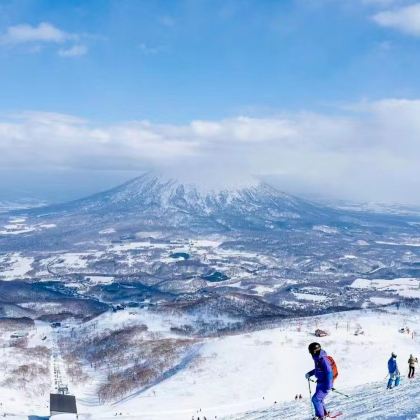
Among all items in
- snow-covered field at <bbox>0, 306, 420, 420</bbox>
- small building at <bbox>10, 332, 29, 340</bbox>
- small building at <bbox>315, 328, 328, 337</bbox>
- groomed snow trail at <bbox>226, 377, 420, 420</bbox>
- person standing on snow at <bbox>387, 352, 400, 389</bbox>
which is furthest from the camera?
small building at <bbox>10, 332, 29, 340</bbox>

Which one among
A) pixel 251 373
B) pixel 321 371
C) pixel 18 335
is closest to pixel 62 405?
pixel 251 373

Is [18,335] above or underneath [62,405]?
underneath

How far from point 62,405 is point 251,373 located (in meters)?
22.7

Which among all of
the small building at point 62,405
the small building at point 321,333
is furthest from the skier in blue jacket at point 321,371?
the small building at point 321,333

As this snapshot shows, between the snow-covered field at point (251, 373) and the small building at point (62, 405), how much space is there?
164 cm

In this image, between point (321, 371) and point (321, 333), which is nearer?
point (321, 371)

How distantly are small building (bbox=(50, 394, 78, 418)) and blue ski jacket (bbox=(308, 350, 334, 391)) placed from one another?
138ft

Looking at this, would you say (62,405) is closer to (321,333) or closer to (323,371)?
(321,333)

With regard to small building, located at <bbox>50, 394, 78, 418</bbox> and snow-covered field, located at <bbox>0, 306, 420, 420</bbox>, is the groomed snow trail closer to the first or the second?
snow-covered field, located at <bbox>0, 306, 420, 420</bbox>

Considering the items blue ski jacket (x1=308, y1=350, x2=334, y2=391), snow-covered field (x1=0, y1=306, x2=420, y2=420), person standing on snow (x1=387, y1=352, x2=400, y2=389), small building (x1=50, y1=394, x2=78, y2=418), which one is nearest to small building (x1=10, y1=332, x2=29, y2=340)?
snow-covered field (x1=0, y1=306, x2=420, y2=420)

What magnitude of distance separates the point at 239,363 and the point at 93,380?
24.8m

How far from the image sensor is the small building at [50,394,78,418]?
50.4 meters

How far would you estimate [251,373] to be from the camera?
6366 centimetres

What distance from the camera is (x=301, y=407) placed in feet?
75.7
